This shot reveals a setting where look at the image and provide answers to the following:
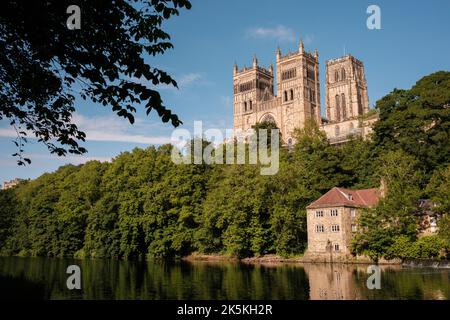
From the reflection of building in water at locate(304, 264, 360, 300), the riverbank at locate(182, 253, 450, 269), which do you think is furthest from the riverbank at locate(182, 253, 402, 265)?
the reflection of building in water at locate(304, 264, 360, 300)

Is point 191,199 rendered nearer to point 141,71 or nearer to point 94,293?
point 94,293

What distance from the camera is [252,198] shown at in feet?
170

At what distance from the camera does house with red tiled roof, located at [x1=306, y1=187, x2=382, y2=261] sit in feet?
154

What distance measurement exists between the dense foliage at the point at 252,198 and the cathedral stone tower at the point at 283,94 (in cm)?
5056

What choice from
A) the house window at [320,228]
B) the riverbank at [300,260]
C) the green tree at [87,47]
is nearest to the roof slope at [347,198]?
the house window at [320,228]

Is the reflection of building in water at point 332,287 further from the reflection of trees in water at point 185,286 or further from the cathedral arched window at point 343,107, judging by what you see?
the cathedral arched window at point 343,107

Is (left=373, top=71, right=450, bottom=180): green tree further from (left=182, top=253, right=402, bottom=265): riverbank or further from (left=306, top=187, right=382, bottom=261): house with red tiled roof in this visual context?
(left=182, top=253, right=402, bottom=265): riverbank

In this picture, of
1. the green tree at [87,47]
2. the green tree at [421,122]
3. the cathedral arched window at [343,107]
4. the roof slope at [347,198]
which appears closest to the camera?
the green tree at [87,47]

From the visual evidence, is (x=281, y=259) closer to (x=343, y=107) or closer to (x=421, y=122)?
(x=421, y=122)

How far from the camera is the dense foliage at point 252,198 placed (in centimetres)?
4403

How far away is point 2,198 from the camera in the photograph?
283ft

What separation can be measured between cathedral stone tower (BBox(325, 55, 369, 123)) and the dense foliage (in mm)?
61336
